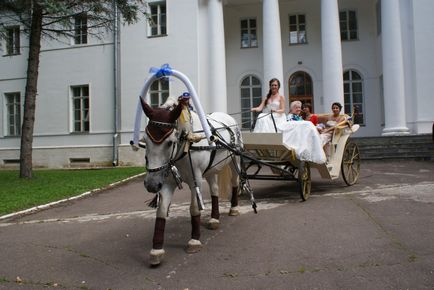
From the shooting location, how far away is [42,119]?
23.3 m

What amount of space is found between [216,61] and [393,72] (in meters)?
8.12

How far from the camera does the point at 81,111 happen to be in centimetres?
2288

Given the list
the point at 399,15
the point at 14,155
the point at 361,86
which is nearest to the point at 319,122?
the point at 399,15

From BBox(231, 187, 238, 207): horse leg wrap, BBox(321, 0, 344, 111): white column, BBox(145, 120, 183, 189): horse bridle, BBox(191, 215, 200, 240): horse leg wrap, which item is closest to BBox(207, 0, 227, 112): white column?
BBox(321, 0, 344, 111): white column

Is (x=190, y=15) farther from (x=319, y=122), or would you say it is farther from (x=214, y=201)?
(x=214, y=201)

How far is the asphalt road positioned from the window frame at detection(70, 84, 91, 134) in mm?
14432

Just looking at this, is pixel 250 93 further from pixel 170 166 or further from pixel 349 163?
pixel 170 166

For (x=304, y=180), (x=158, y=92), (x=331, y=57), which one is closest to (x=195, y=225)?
(x=304, y=180)

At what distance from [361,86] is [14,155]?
19751 mm

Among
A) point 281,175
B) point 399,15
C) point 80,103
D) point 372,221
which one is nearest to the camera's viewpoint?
point 372,221

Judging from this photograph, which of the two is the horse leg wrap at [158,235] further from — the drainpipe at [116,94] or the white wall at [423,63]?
the drainpipe at [116,94]

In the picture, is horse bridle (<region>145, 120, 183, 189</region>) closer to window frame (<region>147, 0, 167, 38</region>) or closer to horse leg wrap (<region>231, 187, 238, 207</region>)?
horse leg wrap (<region>231, 187, 238, 207</region>)

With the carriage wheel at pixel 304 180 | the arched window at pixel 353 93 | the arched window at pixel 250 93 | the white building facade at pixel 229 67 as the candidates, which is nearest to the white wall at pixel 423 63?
the white building facade at pixel 229 67

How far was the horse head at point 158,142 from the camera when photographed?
4.30m
